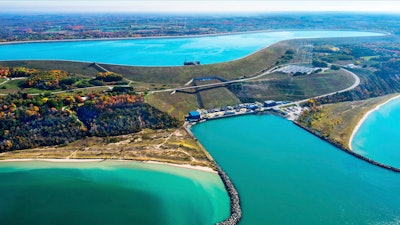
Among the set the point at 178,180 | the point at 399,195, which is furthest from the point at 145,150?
the point at 399,195

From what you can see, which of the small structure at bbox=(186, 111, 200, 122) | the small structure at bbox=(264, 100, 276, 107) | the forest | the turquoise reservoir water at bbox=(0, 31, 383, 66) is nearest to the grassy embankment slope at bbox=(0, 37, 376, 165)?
the small structure at bbox=(186, 111, 200, 122)

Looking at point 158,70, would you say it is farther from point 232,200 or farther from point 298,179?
point 232,200

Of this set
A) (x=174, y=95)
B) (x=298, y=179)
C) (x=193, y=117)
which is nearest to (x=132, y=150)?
(x=193, y=117)

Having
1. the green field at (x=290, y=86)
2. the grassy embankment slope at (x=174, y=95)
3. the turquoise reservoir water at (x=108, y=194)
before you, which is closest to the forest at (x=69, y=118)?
the grassy embankment slope at (x=174, y=95)

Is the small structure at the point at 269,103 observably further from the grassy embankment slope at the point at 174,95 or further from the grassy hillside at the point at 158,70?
the grassy hillside at the point at 158,70

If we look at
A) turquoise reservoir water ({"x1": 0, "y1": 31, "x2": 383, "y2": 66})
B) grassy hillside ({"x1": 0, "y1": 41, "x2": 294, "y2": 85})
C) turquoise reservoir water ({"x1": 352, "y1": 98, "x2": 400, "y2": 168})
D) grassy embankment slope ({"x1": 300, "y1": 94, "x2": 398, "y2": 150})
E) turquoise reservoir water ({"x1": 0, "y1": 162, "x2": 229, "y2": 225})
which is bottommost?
turquoise reservoir water ({"x1": 0, "y1": 162, "x2": 229, "y2": 225})

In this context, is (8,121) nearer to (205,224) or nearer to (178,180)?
(178,180)

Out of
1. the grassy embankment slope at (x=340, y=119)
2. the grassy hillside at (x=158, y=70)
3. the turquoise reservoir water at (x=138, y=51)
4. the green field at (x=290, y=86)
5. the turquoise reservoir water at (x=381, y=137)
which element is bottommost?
the turquoise reservoir water at (x=381, y=137)

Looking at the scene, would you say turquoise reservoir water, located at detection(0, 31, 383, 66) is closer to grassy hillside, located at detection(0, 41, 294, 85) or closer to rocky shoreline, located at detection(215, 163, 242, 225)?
grassy hillside, located at detection(0, 41, 294, 85)
